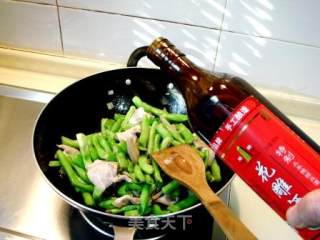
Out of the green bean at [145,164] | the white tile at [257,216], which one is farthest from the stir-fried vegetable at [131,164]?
the white tile at [257,216]

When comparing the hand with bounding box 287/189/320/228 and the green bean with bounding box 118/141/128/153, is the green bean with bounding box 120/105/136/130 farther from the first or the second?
the hand with bounding box 287/189/320/228

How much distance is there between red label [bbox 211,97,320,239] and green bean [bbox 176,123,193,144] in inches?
6.8

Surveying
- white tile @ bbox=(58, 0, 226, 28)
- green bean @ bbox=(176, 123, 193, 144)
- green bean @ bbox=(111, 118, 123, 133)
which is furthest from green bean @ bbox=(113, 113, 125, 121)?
white tile @ bbox=(58, 0, 226, 28)

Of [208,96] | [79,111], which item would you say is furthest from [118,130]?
[208,96]

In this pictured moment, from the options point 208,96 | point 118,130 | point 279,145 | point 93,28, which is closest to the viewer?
point 279,145

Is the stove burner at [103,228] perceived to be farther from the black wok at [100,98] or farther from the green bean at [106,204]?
the black wok at [100,98]

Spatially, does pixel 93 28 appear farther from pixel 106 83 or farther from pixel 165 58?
pixel 165 58

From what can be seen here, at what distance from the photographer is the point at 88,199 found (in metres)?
0.59

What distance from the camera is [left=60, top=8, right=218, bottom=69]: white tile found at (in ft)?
2.64

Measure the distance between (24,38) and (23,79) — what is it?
0.10 meters

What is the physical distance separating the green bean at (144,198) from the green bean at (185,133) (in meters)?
0.12

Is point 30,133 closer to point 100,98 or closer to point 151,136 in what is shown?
point 100,98

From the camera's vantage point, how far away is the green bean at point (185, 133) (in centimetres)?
67

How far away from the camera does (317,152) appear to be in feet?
1.51
